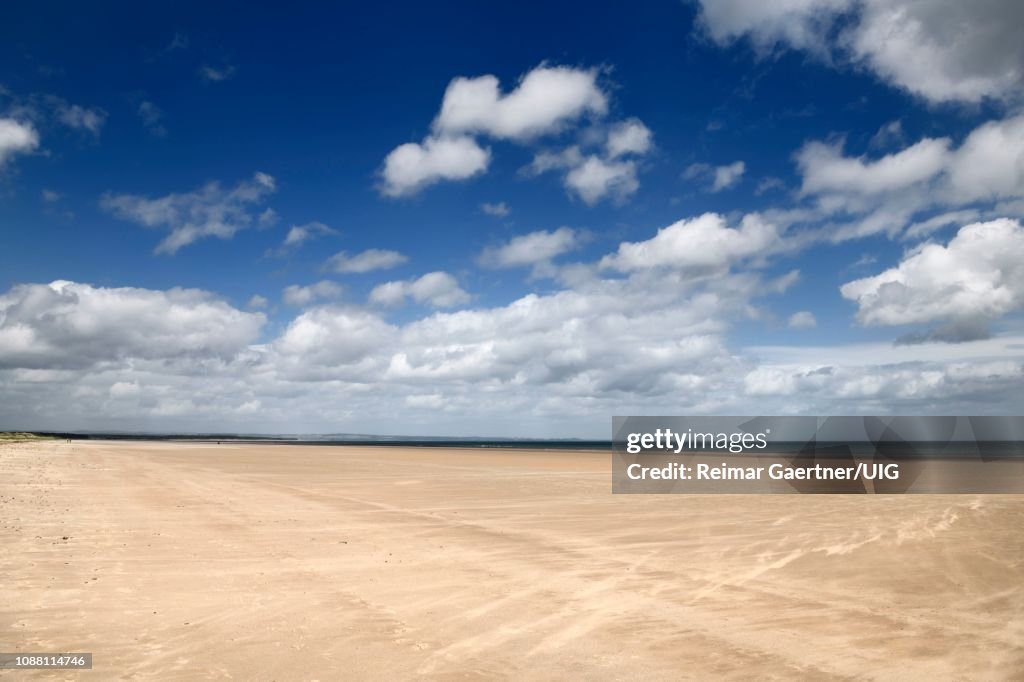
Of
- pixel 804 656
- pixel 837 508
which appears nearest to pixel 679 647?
pixel 804 656

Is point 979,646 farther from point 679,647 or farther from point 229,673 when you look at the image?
point 229,673

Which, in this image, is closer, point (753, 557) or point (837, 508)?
point (753, 557)

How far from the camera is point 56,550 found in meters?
14.0

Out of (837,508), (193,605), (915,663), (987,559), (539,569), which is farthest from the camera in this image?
(837,508)

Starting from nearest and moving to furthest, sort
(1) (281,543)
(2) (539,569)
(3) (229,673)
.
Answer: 1. (3) (229,673)
2. (2) (539,569)
3. (1) (281,543)

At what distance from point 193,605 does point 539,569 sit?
22.2 feet

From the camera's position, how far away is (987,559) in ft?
48.1

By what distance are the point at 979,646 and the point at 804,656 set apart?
2.86 metres

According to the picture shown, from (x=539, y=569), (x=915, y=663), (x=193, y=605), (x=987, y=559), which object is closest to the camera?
(x=915, y=663)

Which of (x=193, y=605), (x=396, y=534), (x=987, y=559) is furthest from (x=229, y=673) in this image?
(x=987, y=559)

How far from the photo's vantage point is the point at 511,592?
11555 mm

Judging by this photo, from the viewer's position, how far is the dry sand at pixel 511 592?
8242mm

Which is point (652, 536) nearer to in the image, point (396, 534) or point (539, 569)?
point (539, 569)

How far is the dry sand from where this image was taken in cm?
824
